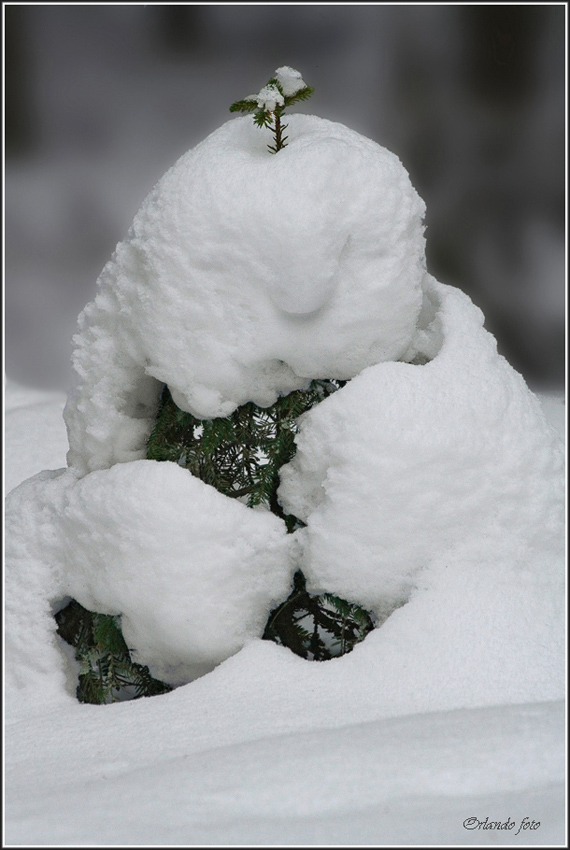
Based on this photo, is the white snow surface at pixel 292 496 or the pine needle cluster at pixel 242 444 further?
the pine needle cluster at pixel 242 444

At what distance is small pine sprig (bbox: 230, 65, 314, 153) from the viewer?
4.76 ft

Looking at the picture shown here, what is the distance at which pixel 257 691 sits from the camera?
133 centimetres

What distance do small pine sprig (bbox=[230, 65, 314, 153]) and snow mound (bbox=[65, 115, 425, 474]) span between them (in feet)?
0.13

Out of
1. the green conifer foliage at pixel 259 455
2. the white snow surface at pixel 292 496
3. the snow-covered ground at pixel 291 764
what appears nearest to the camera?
the snow-covered ground at pixel 291 764

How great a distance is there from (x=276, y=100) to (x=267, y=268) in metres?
0.28

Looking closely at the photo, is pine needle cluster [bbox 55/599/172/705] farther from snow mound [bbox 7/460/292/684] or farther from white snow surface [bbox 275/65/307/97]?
white snow surface [bbox 275/65/307/97]

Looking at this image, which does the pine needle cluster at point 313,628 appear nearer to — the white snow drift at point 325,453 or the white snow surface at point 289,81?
the white snow drift at point 325,453

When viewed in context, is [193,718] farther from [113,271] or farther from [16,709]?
[113,271]

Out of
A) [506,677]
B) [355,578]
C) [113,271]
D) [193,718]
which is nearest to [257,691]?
[193,718]
